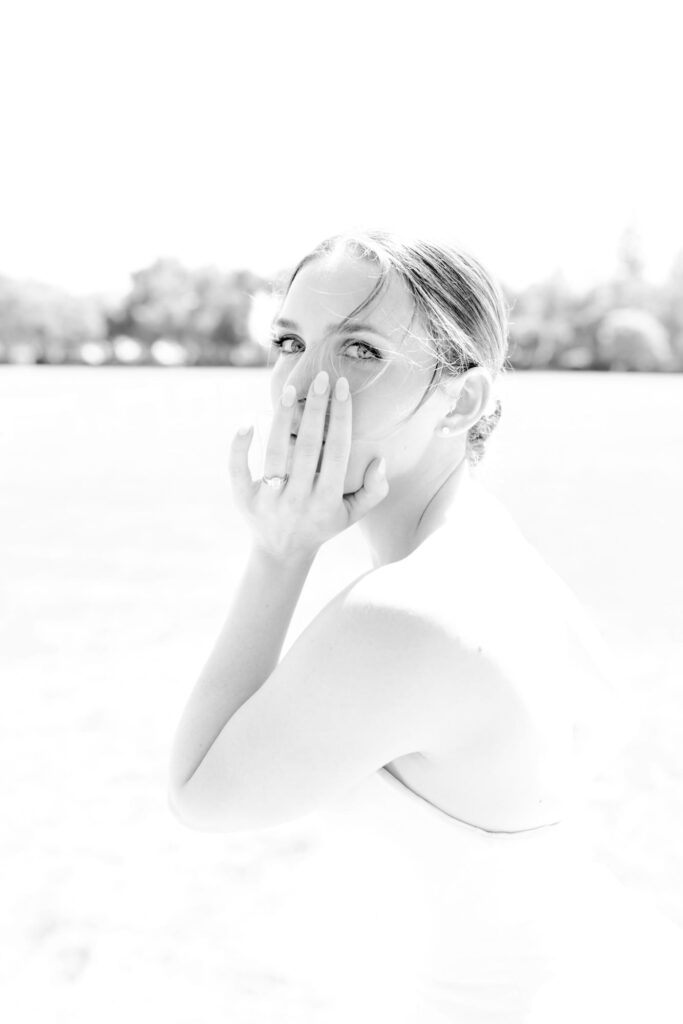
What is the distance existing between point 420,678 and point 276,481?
0.58m

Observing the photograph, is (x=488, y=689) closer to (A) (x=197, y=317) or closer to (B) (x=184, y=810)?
(B) (x=184, y=810)

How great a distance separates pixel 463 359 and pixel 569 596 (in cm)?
61

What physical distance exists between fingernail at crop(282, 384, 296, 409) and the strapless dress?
76 centimetres

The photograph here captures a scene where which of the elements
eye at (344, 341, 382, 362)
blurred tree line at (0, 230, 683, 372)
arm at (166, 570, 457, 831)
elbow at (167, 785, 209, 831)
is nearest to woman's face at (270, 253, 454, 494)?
eye at (344, 341, 382, 362)

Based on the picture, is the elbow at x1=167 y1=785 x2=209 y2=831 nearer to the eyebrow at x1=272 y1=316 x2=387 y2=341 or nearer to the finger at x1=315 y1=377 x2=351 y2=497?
the finger at x1=315 y1=377 x2=351 y2=497

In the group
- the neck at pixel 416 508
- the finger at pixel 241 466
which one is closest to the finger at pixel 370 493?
the neck at pixel 416 508

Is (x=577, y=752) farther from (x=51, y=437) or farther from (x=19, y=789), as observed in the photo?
(x=51, y=437)

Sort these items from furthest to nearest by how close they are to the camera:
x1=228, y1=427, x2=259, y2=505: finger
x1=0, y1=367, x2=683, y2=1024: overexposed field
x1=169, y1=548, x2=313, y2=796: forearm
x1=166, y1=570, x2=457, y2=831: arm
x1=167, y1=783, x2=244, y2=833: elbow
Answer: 1. x1=0, y1=367, x2=683, y2=1024: overexposed field
2. x1=228, y1=427, x2=259, y2=505: finger
3. x1=169, y1=548, x2=313, y2=796: forearm
4. x1=167, y1=783, x2=244, y2=833: elbow
5. x1=166, y1=570, x2=457, y2=831: arm

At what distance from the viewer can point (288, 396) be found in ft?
7.13

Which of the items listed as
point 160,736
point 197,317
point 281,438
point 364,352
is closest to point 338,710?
point 281,438

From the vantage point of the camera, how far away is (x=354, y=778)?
6.02 feet

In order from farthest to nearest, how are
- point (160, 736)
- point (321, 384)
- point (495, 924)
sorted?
point (160, 736), point (321, 384), point (495, 924)

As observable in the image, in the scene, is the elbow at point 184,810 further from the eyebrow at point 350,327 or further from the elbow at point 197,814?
the eyebrow at point 350,327

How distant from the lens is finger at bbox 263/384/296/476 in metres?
2.18
